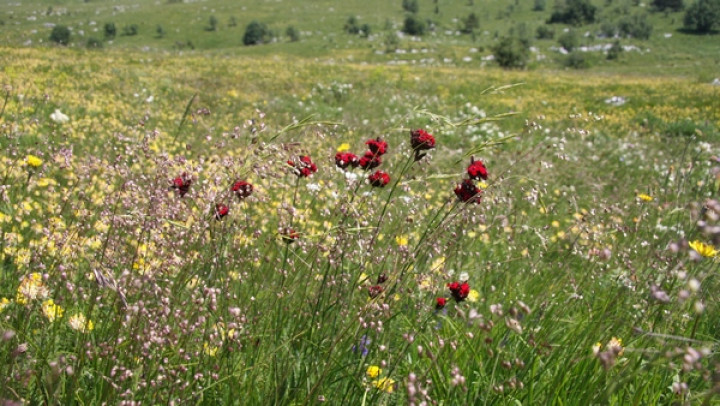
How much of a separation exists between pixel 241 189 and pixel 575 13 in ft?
343

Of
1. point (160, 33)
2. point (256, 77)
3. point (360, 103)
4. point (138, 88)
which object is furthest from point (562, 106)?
point (160, 33)

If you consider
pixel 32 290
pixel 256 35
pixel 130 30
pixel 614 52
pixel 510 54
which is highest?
pixel 130 30

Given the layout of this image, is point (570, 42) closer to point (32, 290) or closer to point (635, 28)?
point (635, 28)

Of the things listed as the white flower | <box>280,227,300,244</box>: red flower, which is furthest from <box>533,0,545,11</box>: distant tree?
<box>280,227,300,244</box>: red flower

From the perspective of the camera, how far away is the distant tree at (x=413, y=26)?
81188mm

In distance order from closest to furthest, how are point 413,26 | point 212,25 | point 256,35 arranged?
1. point 256,35
2. point 413,26
3. point 212,25

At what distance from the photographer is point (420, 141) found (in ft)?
6.25

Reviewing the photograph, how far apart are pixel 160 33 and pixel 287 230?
8613 cm

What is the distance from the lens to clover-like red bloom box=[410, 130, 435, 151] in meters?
1.88

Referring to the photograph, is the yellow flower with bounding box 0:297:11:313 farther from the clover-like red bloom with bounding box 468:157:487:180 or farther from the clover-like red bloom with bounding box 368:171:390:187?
the clover-like red bloom with bounding box 468:157:487:180

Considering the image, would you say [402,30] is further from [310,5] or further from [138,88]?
[138,88]

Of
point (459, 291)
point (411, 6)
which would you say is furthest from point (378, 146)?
point (411, 6)

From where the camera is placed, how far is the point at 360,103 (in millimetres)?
14422

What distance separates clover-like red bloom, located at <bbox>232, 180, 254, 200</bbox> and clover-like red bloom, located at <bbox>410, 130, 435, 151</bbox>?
2.30 ft
